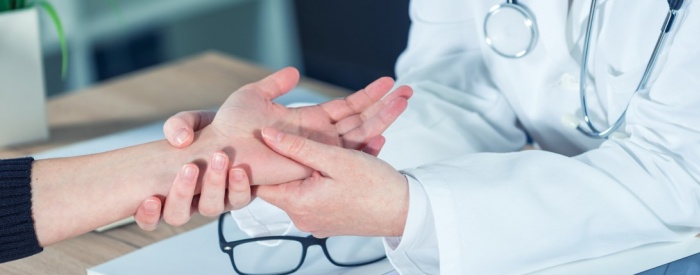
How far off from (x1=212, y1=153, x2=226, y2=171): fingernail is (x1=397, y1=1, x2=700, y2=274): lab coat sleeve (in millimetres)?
182

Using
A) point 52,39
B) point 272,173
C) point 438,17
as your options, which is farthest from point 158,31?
point 272,173

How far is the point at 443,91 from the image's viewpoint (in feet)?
4.22

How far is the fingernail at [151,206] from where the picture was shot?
38.0 inches

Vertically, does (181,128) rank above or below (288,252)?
above

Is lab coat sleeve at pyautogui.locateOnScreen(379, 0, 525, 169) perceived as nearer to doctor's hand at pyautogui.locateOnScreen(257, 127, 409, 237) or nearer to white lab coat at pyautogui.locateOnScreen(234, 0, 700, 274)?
white lab coat at pyautogui.locateOnScreen(234, 0, 700, 274)

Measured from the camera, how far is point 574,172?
997 mm

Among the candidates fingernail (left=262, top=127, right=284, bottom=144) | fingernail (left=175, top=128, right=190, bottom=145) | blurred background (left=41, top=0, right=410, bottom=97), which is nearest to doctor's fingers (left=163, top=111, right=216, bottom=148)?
fingernail (left=175, top=128, right=190, bottom=145)

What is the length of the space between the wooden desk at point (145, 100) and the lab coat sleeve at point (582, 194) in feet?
1.16

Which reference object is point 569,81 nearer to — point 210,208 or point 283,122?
point 283,122

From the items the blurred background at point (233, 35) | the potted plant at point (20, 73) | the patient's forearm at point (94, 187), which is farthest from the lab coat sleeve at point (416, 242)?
the blurred background at point (233, 35)

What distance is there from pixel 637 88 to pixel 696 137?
9 cm

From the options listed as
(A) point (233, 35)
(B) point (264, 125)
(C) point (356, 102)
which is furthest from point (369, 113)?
(A) point (233, 35)

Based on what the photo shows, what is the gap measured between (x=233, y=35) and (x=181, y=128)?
248cm

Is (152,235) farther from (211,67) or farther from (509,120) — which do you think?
(211,67)
